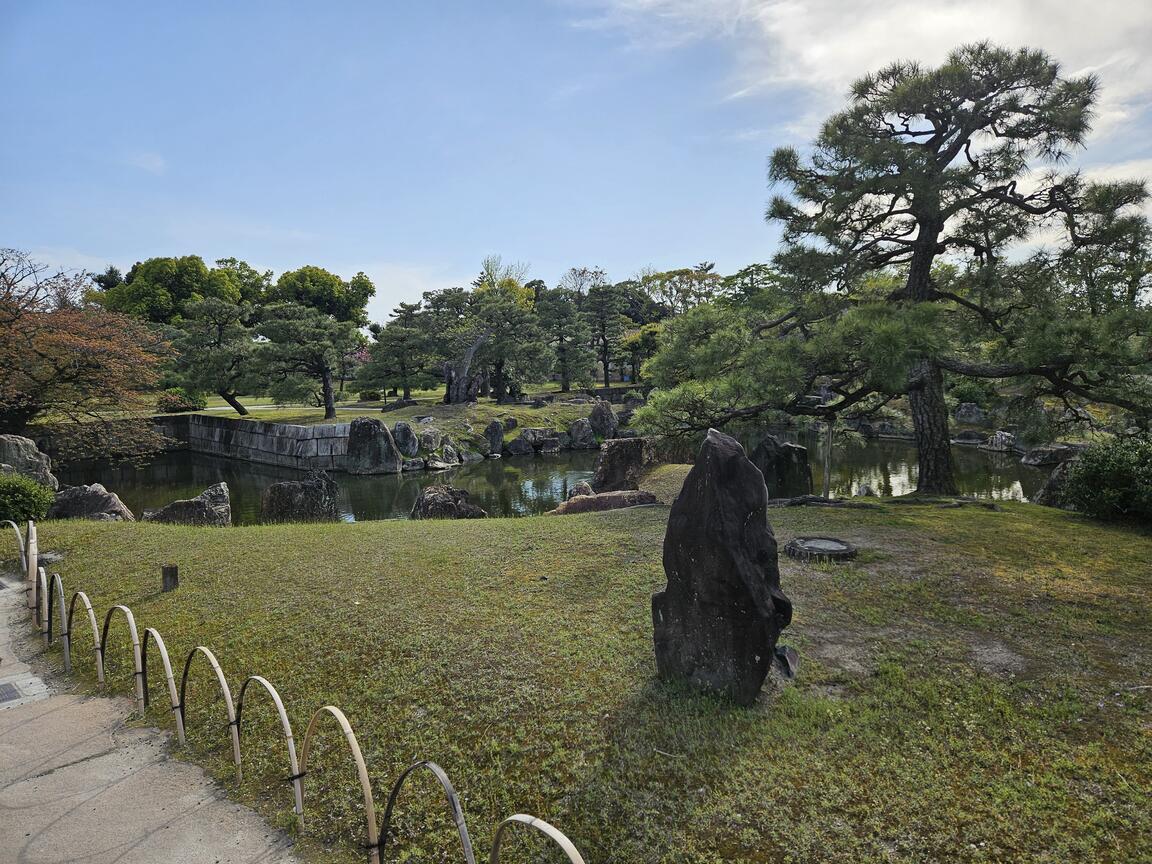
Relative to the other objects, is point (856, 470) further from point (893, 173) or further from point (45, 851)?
point (45, 851)

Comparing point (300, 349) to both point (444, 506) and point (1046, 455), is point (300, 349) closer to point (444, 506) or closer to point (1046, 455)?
point (444, 506)

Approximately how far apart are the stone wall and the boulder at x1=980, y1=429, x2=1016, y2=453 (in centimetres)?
3206

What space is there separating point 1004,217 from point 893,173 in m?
2.80

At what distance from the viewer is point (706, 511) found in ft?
17.7

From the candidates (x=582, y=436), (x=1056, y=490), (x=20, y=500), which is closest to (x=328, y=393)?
(x=582, y=436)

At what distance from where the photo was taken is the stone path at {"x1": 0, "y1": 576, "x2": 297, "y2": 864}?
4.10 m

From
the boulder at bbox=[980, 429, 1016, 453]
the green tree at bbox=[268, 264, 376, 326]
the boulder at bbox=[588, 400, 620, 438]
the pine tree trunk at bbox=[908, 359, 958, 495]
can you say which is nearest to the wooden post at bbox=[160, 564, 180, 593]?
the pine tree trunk at bbox=[908, 359, 958, 495]

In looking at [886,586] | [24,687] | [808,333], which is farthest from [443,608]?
[808,333]

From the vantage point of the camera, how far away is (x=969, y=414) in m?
35.9

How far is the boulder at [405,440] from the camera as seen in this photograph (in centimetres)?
3127

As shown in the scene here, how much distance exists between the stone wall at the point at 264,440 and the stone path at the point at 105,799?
25.7m

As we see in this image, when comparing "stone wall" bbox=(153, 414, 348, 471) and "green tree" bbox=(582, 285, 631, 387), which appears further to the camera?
"green tree" bbox=(582, 285, 631, 387)

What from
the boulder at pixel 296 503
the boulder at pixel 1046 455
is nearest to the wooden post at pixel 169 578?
the boulder at pixel 296 503

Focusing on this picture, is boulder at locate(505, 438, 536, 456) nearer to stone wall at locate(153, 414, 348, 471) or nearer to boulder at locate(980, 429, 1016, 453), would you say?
stone wall at locate(153, 414, 348, 471)
